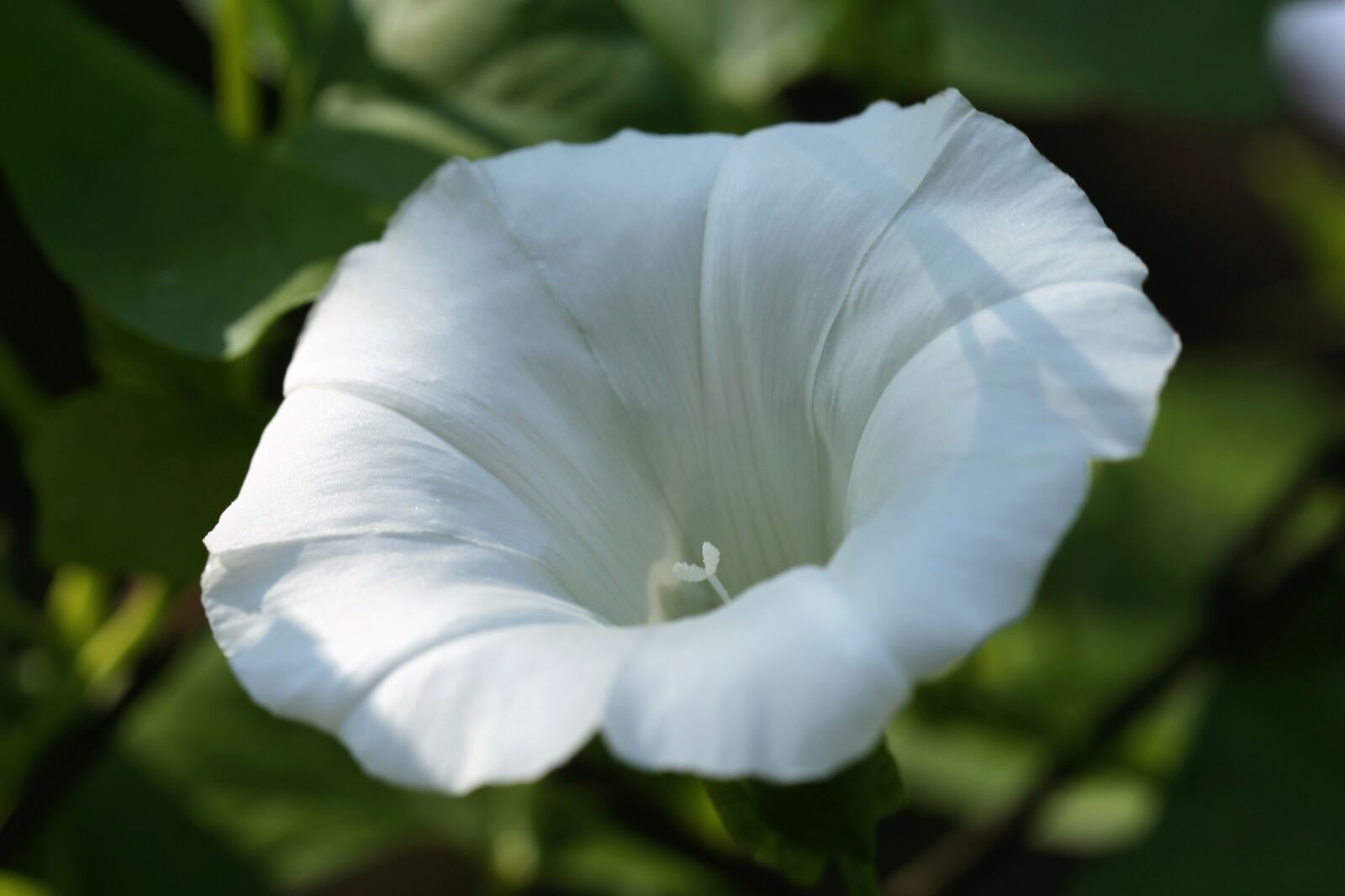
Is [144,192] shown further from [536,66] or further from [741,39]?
[741,39]

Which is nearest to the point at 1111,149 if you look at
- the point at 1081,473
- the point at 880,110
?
the point at 880,110

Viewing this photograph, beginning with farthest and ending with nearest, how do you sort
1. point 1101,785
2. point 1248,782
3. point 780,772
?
point 1101,785, point 1248,782, point 780,772

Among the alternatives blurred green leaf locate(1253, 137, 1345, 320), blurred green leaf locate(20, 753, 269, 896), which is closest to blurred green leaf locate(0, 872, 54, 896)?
blurred green leaf locate(20, 753, 269, 896)

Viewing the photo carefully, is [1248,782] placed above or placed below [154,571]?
below

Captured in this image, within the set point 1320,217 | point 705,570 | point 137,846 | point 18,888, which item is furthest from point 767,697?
point 1320,217

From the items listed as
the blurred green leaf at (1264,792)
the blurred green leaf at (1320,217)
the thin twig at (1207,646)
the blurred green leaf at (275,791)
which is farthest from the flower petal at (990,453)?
the blurred green leaf at (1320,217)

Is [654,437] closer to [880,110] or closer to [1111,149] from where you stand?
[880,110]

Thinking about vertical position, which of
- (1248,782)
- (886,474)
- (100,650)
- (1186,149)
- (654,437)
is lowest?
(1186,149)
